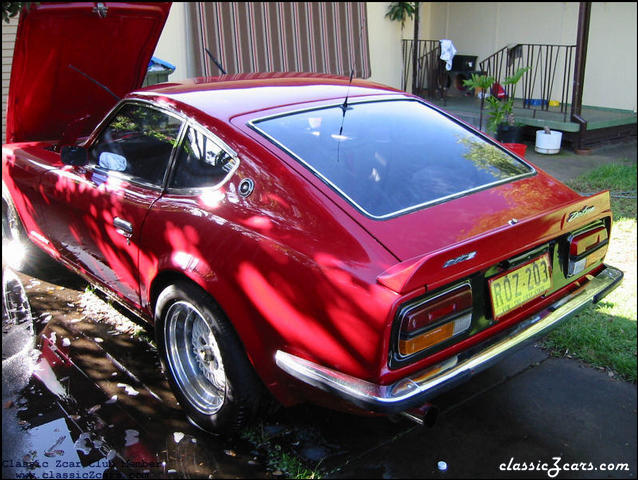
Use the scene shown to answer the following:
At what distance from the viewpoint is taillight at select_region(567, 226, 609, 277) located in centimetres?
286

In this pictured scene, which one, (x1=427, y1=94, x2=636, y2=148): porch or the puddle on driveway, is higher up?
(x1=427, y1=94, x2=636, y2=148): porch

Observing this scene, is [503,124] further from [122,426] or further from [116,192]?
[122,426]

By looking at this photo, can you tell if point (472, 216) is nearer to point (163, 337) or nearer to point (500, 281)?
point (500, 281)

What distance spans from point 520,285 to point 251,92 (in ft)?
5.63

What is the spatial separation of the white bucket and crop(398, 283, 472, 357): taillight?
686 cm

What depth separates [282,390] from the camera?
2.55 m

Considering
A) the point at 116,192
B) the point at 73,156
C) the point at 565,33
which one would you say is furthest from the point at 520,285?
the point at 565,33

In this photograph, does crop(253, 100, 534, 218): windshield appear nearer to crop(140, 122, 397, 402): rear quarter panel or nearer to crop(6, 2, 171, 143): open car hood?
crop(140, 122, 397, 402): rear quarter panel

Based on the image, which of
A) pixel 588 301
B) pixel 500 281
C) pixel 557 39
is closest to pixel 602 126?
pixel 557 39

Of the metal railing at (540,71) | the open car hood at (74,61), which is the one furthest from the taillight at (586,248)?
the metal railing at (540,71)

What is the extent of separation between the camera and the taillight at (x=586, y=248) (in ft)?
9.39

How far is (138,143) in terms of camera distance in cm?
346

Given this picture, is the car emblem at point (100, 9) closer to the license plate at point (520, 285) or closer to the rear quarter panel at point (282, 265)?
the rear quarter panel at point (282, 265)

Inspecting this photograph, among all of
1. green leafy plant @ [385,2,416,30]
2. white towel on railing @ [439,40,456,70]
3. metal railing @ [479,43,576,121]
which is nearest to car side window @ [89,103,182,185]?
metal railing @ [479,43,576,121]
